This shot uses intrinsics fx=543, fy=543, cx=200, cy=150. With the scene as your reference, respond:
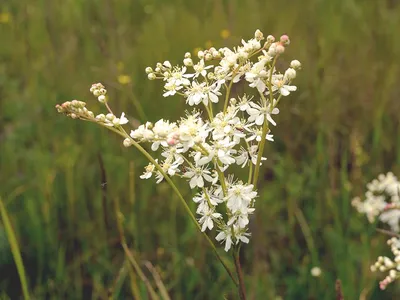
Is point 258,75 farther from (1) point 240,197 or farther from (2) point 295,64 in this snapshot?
(1) point 240,197

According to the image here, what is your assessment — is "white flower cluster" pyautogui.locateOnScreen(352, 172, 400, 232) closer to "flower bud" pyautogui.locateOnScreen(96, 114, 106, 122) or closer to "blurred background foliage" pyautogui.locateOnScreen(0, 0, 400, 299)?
"blurred background foliage" pyautogui.locateOnScreen(0, 0, 400, 299)

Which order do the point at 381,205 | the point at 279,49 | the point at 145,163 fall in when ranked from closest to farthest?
1. the point at 279,49
2. the point at 381,205
3. the point at 145,163

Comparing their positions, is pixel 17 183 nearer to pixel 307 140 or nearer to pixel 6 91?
pixel 6 91

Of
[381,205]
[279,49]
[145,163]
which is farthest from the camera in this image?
[145,163]

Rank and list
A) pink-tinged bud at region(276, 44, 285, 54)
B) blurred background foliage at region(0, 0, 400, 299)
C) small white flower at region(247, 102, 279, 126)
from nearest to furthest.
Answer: pink-tinged bud at region(276, 44, 285, 54), small white flower at region(247, 102, 279, 126), blurred background foliage at region(0, 0, 400, 299)

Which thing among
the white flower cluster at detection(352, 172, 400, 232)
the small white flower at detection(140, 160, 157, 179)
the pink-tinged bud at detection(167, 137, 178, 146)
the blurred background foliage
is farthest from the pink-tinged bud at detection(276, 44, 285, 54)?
the white flower cluster at detection(352, 172, 400, 232)

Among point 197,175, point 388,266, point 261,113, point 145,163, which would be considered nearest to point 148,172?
point 197,175

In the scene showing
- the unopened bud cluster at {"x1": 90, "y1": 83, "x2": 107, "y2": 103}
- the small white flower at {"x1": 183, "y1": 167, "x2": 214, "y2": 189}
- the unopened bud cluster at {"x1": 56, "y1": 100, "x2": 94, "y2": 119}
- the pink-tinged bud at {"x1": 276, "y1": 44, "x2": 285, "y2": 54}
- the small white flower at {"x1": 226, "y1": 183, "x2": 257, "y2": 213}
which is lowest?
the small white flower at {"x1": 226, "y1": 183, "x2": 257, "y2": 213}

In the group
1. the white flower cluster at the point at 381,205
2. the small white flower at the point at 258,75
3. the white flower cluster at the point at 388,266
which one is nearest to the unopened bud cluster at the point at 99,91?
the small white flower at the point at 258,75
